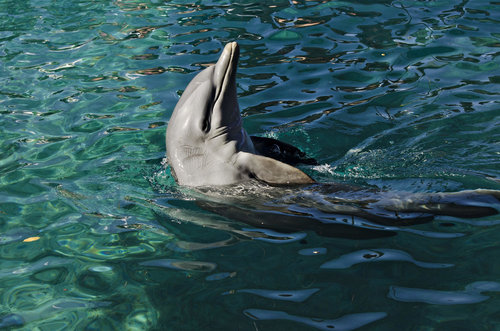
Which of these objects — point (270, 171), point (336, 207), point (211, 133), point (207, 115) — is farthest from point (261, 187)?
point (207, 115)

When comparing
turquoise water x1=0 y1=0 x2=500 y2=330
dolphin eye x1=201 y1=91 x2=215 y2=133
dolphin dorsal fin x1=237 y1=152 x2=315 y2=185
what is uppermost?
dolphin eye x1=201 y1=91 x2=215 y2=133

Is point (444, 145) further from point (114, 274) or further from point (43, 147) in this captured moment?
point (43, 147)

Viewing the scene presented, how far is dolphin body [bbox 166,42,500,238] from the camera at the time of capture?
4375 mm

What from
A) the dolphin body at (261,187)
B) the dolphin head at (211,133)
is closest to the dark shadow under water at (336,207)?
the dolphin body at (261,187)

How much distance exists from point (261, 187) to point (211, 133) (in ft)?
2.52

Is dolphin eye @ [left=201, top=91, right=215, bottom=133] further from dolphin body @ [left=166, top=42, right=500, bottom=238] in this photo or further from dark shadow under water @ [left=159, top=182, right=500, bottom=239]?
dark shadow under water @ [left=159, top=182, right=500, bottom=239]

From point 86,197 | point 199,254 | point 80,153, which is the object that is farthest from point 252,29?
point 199,254

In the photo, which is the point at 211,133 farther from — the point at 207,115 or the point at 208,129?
the point at 207,115

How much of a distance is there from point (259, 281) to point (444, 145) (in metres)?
2.75

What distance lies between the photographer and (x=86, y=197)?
5.39 metres

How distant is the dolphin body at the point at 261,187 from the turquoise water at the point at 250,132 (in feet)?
0.43

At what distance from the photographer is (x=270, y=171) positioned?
4758 mm

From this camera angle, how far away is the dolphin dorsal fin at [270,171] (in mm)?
4613

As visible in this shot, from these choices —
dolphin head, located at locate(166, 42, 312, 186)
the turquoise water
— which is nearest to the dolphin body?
dolphin head, located at locate(166, 42, 312, 186)
